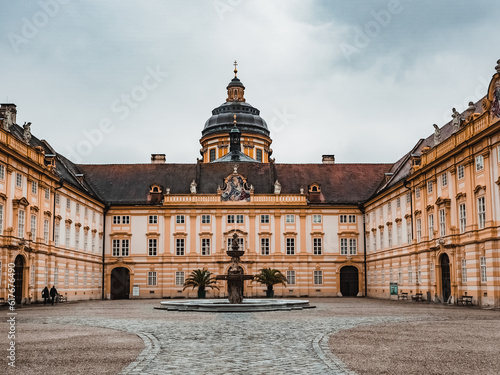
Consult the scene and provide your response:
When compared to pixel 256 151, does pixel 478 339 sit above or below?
below

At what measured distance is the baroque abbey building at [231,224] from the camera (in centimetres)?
4103

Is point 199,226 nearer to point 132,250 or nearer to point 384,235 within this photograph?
point 132,250

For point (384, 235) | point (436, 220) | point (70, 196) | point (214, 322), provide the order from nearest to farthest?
point (214, 322) → point (436, 220) → point (70, 196) → point (384, 235)

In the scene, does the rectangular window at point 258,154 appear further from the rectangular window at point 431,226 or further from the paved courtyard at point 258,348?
the paved courtyard at point 258,348

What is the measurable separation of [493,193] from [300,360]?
2297cm

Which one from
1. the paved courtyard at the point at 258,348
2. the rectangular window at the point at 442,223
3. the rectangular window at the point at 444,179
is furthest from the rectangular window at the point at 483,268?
the paved courtyard at the point at 258,348

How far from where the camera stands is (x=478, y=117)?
33.5 meters

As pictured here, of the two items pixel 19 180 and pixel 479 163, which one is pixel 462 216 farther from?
pixel 19 180

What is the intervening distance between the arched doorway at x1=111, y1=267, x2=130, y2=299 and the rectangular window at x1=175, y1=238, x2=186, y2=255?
4.75m

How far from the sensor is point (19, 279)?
127 ft

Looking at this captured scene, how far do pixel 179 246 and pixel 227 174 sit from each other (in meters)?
8.40

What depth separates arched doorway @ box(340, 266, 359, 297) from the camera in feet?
189

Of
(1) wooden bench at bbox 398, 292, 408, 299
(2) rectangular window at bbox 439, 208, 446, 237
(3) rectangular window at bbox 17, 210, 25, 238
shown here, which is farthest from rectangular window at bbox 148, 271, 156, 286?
(2) rectangular window at bbox 439, 208, 446, 237

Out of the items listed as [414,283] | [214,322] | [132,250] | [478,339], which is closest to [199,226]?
[132,250]
